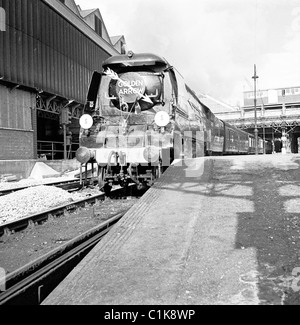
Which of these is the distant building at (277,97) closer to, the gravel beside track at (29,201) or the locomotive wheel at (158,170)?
the locomotive wheel at (158,170)

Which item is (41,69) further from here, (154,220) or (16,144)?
(154,220)

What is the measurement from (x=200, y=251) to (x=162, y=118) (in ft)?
15.8

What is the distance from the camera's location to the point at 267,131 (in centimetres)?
4375

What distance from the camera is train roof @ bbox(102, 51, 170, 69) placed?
825 cm

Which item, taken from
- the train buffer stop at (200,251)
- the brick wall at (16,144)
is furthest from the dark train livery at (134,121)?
the brick wall at (16,144)

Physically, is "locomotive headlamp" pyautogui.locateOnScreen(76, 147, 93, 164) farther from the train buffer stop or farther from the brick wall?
the brick wall

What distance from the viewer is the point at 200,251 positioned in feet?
10.4

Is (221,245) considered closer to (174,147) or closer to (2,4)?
(174,147)

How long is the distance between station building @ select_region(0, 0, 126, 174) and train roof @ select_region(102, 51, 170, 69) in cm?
1121

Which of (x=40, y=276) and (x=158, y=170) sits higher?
(x=158, y=170)

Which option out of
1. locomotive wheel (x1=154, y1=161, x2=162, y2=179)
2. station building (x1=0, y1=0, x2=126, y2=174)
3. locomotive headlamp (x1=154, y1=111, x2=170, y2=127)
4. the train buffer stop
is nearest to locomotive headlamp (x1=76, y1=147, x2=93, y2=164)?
locomotive wheel (x1=154, y1=161, x2=162, y2=179)

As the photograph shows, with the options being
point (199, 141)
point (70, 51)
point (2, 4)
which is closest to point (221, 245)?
point (199, 141)

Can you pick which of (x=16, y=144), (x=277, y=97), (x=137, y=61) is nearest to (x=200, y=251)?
(x=137, y=61)

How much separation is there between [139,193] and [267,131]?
37597 millimetres
